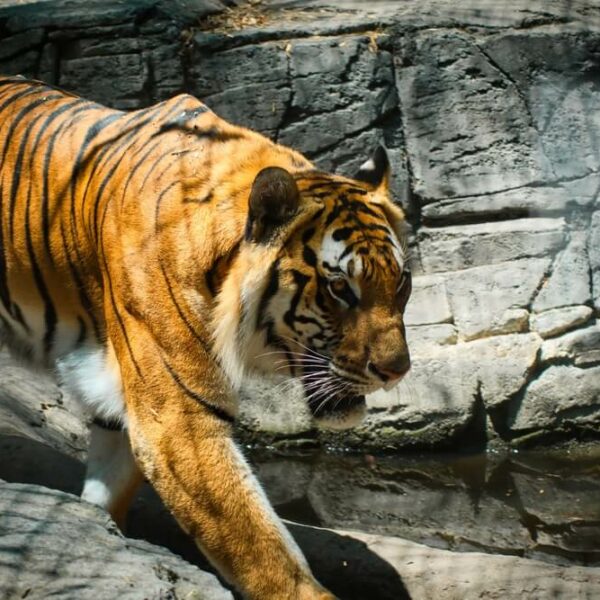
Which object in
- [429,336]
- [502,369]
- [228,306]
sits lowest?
[502,369]

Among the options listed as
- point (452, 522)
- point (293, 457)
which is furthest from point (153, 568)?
point (293, 457)

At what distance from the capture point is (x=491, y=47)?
5.92 meters

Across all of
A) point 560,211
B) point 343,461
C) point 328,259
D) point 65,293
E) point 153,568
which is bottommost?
point 343,461

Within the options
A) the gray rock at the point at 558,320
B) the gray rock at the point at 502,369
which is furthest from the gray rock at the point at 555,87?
the gray rock at the point at 502,369

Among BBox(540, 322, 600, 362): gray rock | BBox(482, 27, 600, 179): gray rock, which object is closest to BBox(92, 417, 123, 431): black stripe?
BBox(540, 322, 600, 362): gray rock

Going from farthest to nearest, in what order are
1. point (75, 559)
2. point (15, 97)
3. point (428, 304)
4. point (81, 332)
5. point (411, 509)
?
1. point (428, 304)
2. point (411, 509)
3. point (15, 97)
4. point (81, 332)
5. point (75, 559)

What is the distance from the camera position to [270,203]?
9.84ft

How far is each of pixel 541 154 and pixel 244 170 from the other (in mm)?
3102

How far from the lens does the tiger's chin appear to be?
11.0 feet

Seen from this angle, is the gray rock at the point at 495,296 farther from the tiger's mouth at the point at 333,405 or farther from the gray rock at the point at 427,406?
the tiger's mouth at the point at 333,405

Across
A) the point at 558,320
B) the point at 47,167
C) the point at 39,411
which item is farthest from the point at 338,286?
the point at 558,320

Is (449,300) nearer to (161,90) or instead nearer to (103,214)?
(161,90)

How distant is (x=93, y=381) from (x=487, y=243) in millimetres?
3037

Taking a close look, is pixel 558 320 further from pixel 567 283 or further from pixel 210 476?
pixel 210 476
